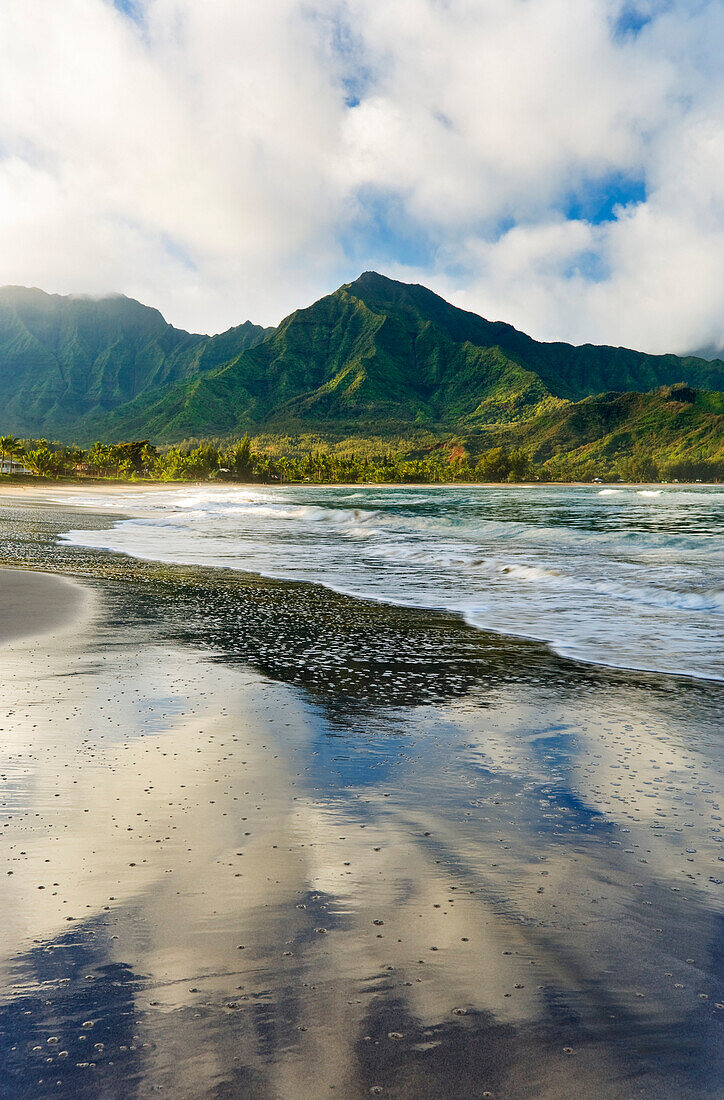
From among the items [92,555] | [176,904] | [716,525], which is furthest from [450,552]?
[716,525]

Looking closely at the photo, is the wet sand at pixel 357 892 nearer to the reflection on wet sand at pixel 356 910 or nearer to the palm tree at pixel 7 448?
the reflection on wet sand at pixel 356 910

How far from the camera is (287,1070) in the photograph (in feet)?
7.79

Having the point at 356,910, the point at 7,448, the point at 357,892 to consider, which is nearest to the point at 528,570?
the point at 357,892

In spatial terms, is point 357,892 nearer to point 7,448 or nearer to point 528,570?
point 528,570

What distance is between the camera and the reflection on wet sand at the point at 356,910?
245 centimetres

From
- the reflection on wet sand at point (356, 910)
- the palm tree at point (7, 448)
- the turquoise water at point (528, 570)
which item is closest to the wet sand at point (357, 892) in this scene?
the reflection on wet sand at point (356, 910)

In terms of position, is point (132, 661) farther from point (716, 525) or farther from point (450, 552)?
point (716, 525)

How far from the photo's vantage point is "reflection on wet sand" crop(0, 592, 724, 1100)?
245cm

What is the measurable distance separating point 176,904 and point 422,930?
1.31 meters

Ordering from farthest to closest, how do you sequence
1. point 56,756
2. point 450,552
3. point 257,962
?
point 450,552 < point 56,756 < point 257,962

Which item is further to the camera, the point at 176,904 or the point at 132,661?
the point at 132,661

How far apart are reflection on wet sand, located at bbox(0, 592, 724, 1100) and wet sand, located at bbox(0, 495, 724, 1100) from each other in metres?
0.01

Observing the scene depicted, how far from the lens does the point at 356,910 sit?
340 centimetres

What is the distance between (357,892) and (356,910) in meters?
0.17
